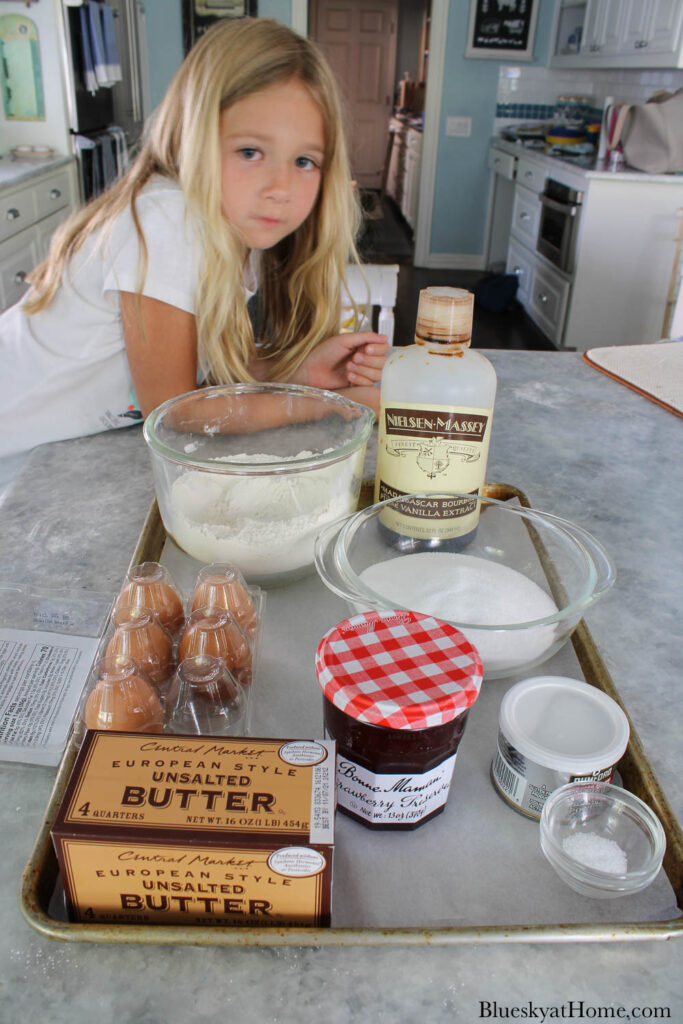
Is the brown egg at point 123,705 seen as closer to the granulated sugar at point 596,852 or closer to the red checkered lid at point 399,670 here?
the red checkered lid at point 399,670

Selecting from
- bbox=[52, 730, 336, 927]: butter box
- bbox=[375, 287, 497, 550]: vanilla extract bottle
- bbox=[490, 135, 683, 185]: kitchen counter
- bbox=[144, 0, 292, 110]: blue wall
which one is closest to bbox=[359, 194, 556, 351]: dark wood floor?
bbox=[490, 135, 683, 185]: kitchen counter

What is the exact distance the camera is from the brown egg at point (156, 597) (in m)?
0.55

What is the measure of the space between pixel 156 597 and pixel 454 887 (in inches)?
11.4

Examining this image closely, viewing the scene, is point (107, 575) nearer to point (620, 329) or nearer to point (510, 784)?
point (510, 784)

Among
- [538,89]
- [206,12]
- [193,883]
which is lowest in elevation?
[193,883]

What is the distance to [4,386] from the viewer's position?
1152 millimetres

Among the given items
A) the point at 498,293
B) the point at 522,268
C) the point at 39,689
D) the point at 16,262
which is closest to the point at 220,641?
the point at 39,689

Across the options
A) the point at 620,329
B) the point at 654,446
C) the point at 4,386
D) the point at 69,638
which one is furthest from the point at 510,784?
the point at 620,329

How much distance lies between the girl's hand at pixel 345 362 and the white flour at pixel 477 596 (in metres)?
0.48

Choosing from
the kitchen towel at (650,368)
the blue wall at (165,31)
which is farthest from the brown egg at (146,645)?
the blue wall at (165,31)

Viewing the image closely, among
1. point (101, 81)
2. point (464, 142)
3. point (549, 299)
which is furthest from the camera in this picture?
point (464, 142)

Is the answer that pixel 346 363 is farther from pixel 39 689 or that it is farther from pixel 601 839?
pixel 601 839

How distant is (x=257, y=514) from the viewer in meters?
0.67

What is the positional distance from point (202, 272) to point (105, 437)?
29cm
